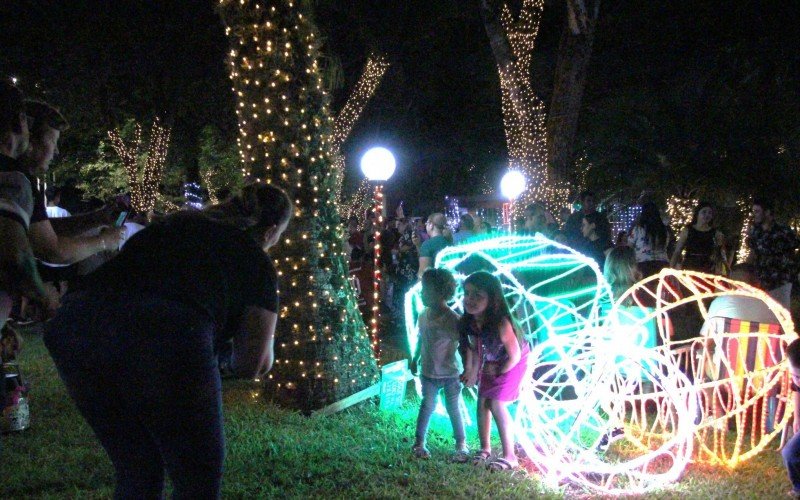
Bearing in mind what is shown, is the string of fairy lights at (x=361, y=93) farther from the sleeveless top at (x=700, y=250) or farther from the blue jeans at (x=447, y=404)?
the blue jeans at (x=447, y=404)

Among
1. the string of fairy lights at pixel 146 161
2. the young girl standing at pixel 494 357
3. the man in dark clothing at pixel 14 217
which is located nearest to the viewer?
the man in dark clothing at pixel 14 217

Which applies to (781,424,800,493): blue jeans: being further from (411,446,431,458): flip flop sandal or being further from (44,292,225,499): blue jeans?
(44,292,225,499): blue jeans

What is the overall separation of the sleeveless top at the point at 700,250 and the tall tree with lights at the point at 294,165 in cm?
493

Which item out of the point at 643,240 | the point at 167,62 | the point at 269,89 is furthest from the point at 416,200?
the point at 269,89

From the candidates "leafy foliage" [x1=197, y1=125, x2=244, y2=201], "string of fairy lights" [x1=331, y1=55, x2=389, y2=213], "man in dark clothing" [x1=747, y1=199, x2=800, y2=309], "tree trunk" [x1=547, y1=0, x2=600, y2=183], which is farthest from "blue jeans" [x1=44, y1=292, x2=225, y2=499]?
"leafy foliage" [x1=197, y1=125, x2=244, y2=201]

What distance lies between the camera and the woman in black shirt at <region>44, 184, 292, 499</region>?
245 cm

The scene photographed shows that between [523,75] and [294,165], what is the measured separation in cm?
1152

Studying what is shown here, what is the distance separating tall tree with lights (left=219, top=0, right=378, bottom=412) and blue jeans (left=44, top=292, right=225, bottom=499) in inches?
A: 168

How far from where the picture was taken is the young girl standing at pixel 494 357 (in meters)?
5.05

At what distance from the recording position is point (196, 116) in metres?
21.8

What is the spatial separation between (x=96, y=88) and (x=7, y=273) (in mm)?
17414

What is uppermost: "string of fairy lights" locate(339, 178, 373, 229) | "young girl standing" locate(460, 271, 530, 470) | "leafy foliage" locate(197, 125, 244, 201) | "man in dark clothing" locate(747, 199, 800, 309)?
"leafy foliage" locate(197, 125, 244, 201)

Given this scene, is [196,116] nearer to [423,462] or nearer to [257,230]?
[423,462]

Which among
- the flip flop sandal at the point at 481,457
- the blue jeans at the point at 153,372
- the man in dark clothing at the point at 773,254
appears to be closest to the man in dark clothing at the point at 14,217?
the blue jeans at the point at 153,372
